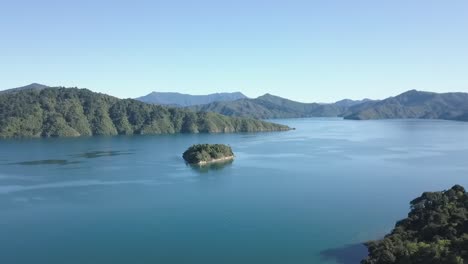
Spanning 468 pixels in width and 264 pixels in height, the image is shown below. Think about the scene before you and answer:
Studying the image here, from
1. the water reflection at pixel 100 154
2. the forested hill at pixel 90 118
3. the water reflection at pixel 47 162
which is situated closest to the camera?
the water reflection at pixel 47 162

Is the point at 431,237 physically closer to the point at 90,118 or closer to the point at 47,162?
the point at 47,162

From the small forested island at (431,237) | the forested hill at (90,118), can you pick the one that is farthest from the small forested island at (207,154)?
the forested hill at (90,118)

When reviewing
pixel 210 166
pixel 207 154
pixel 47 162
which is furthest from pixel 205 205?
pixel 47 162

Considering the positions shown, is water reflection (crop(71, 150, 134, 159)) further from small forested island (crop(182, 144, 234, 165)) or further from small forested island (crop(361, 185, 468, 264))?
small forested island (crop(361, 185, 468, 264))

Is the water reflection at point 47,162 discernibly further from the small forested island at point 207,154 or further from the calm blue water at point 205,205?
the small forested island at point 207,154

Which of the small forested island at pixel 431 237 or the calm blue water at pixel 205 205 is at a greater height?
the small forested island at pixel 431 237

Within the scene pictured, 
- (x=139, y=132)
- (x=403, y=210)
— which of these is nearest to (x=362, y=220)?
(x=403, y=210)
